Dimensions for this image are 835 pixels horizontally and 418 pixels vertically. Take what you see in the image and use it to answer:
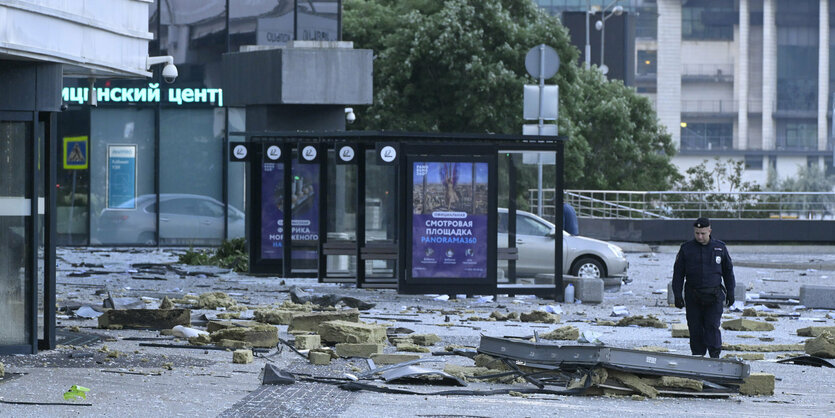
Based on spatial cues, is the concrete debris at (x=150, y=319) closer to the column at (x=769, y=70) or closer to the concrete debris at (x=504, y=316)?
the concrete debris at (x=504, y=316)

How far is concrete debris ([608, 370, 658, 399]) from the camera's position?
1152 centimetres

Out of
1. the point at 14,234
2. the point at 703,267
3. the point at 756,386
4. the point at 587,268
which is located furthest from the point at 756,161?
the point at 14,234

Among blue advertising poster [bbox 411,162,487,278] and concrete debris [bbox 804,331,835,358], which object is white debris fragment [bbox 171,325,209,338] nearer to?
concrete debris [bbox 804,331,835,358]

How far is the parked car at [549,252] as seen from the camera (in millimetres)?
21625

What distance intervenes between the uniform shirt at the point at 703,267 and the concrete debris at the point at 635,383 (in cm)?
237

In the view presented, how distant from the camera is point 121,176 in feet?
115

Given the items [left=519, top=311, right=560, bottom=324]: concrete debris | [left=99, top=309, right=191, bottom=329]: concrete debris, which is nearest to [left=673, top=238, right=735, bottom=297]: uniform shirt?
[left=519, top=311, right=560, bottom=324]: concrete debris

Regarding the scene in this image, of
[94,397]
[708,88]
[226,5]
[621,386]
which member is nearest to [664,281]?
[226,5]

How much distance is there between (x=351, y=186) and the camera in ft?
74.3

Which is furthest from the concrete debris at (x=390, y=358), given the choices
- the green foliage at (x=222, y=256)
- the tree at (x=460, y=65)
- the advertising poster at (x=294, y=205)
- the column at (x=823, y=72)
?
the column at (x=823, y=72)

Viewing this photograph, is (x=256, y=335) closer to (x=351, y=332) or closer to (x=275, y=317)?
(x=351, y=332)

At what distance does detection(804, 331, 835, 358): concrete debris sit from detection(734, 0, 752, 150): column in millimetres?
110412

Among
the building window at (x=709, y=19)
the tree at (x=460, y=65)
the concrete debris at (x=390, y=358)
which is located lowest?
the concrete debris at (x=390, y=358)

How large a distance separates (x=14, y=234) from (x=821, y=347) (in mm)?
7443
